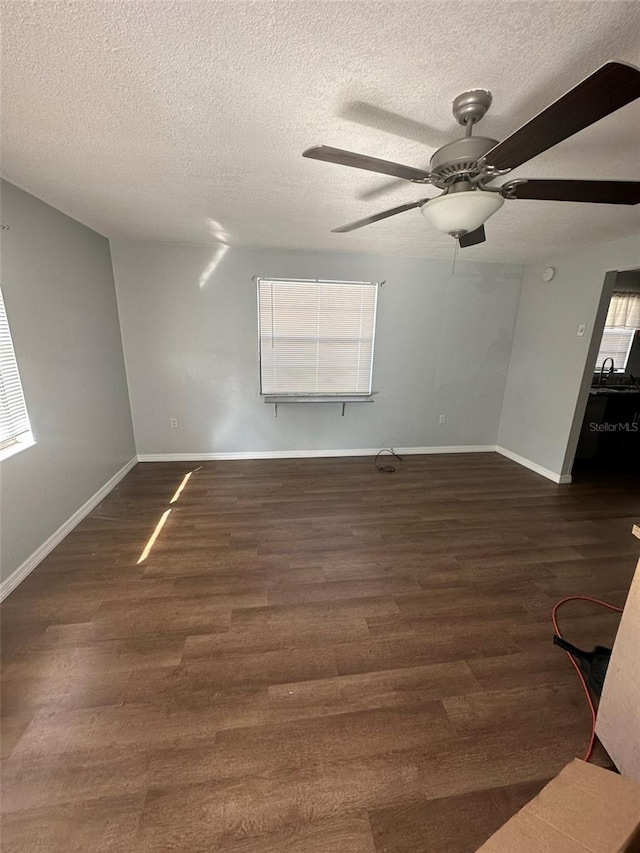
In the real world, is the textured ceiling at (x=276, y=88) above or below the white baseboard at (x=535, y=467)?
above

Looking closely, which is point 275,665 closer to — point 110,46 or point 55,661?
point 55,661

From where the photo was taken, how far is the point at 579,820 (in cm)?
75

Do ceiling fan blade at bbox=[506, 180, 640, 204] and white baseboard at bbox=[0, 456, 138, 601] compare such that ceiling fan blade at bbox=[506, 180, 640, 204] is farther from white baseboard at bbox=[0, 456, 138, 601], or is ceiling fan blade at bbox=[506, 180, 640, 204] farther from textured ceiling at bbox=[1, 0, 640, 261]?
white baseboard at bbox=[0, 456, 138, 601]

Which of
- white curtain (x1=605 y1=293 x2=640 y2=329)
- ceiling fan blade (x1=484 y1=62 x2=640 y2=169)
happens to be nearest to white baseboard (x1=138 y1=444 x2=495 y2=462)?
white curtain (x1=605 y1=293 x2=640 y2=329)

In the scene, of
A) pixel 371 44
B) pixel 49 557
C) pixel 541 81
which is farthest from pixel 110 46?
pixel 49 557

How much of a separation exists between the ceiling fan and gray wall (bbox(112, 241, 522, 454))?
238 cm

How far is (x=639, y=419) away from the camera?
3.92m

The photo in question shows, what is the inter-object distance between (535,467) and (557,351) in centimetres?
131

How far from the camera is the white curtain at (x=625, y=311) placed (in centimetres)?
445

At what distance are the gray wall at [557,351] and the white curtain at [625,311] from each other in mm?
1559

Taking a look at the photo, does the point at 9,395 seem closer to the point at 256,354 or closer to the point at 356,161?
the point at 256,354

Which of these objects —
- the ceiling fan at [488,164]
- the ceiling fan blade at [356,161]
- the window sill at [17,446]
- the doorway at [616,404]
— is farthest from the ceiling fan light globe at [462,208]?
the doorway at [616,404]

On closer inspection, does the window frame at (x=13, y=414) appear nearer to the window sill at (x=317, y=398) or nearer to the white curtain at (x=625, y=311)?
the window sill at (x=317, y=398)

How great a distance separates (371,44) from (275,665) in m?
2.42
